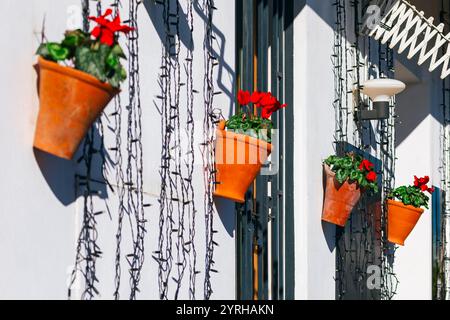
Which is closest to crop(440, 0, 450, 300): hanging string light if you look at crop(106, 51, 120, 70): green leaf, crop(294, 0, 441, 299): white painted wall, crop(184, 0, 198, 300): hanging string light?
crop(294, 0, 441, 299): white painted wall

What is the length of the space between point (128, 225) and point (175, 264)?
561mm

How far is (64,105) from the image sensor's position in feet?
12.7

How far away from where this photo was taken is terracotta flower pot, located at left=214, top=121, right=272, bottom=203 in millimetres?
5484

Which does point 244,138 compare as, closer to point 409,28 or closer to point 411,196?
point 409,28

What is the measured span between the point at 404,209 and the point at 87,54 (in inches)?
206

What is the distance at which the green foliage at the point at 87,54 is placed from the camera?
3.91 meters

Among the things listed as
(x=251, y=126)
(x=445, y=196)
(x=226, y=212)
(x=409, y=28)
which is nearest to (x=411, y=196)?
(x=409, y=28)

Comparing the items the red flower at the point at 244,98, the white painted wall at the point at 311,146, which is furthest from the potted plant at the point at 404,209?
the red flower at the point at 244,98

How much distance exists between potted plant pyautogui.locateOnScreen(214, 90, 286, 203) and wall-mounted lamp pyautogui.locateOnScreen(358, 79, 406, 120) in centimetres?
256

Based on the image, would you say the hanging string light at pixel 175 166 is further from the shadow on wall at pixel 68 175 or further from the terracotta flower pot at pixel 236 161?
the shadow on wall at pixel 68 175

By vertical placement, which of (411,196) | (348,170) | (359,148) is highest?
(359,148)

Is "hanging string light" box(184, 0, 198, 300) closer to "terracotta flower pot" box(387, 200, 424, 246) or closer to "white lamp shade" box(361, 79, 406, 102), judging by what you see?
"white lamp shade" box(361, 79, 406, 102)

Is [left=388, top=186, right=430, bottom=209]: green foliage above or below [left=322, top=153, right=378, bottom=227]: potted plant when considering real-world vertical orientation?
above
